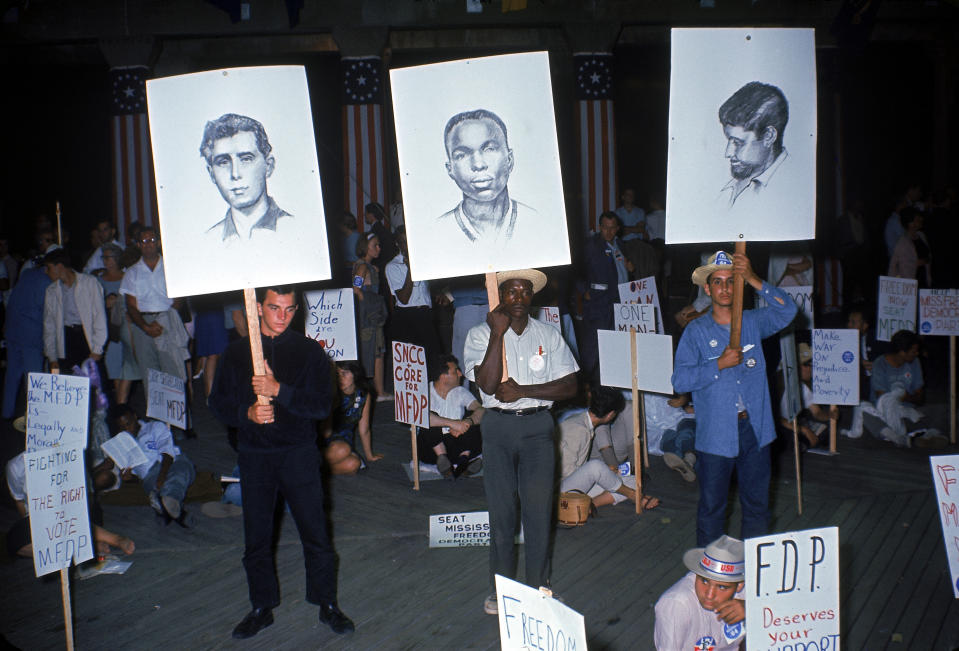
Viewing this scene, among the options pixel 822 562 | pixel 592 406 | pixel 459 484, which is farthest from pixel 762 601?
pixel 459 484

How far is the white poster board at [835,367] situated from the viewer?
7699 millimetres

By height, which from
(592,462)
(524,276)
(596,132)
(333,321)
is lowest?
(592,462)

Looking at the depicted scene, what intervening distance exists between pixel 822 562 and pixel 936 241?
13.1m

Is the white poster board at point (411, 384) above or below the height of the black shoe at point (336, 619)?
above

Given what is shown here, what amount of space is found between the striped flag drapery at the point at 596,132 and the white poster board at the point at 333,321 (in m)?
7.82

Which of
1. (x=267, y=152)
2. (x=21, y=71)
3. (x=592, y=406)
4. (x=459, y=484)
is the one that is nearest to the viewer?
(x=267, y=152)

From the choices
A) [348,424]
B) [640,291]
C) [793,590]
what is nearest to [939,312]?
[640,291]

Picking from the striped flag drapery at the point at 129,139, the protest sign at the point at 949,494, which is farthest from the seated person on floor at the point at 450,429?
the striped flag drapery at the point at 129,139

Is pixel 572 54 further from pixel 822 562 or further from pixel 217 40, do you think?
pixel 822 562

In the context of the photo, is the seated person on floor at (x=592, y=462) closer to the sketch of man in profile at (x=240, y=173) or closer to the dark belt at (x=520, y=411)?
the dark belt at (x=520, y=411)

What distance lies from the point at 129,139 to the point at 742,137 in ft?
42.8

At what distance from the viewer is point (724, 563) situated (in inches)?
140

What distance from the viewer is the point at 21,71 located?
16.8 metres

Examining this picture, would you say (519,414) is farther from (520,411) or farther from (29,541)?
(29,541)
